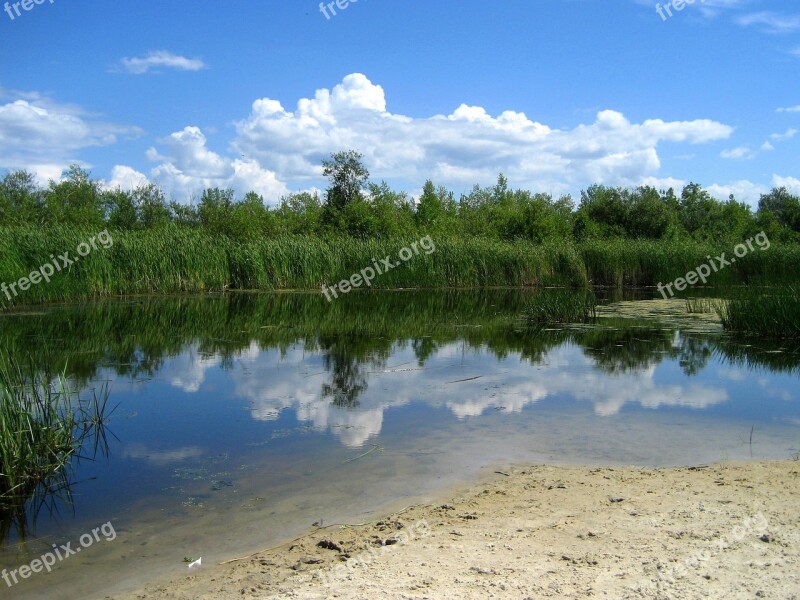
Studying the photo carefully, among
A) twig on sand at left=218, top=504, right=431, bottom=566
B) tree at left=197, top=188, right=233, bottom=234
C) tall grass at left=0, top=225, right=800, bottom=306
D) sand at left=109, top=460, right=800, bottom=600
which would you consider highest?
tree at left=197, top=188, right=233, bottom=234

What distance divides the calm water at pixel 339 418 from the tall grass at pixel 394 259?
9614 mm

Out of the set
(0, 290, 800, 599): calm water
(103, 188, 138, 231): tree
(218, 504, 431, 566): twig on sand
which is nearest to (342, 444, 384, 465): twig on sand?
(0, 290, 800, 599): calm water

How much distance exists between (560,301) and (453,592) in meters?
14.4

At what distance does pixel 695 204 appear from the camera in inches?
2274

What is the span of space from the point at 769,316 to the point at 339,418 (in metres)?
10.4

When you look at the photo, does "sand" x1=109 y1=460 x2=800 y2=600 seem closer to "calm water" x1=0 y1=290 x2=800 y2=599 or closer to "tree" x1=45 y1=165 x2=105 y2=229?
"calm water" x1=0 y1=290 x2=800 y2=599

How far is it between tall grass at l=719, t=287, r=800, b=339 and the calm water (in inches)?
40.2

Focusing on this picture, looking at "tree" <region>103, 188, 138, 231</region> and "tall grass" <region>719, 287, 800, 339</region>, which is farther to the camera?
"tree" <region>103, 188, 138, 231</region>

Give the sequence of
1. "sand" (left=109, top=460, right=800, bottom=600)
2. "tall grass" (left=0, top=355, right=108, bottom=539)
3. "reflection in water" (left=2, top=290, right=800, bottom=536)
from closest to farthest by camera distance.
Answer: "sand" (left=109, top=460, right=800, bottom=600) → "tall grass" (left=0, top=355, right=108, bottom=539) → "reflection in water" (left=2, top=290, right=800, bottom=536)

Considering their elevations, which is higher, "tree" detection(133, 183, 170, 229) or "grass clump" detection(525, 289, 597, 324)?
"tree" detection(133, 183, 170, 229)

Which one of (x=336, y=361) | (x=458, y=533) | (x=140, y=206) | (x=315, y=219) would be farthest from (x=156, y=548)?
(x=140, y=206)

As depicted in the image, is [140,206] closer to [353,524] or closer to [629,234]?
[629,234]

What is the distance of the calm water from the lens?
5.03 m

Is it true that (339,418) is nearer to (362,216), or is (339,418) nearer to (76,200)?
(362,216)
